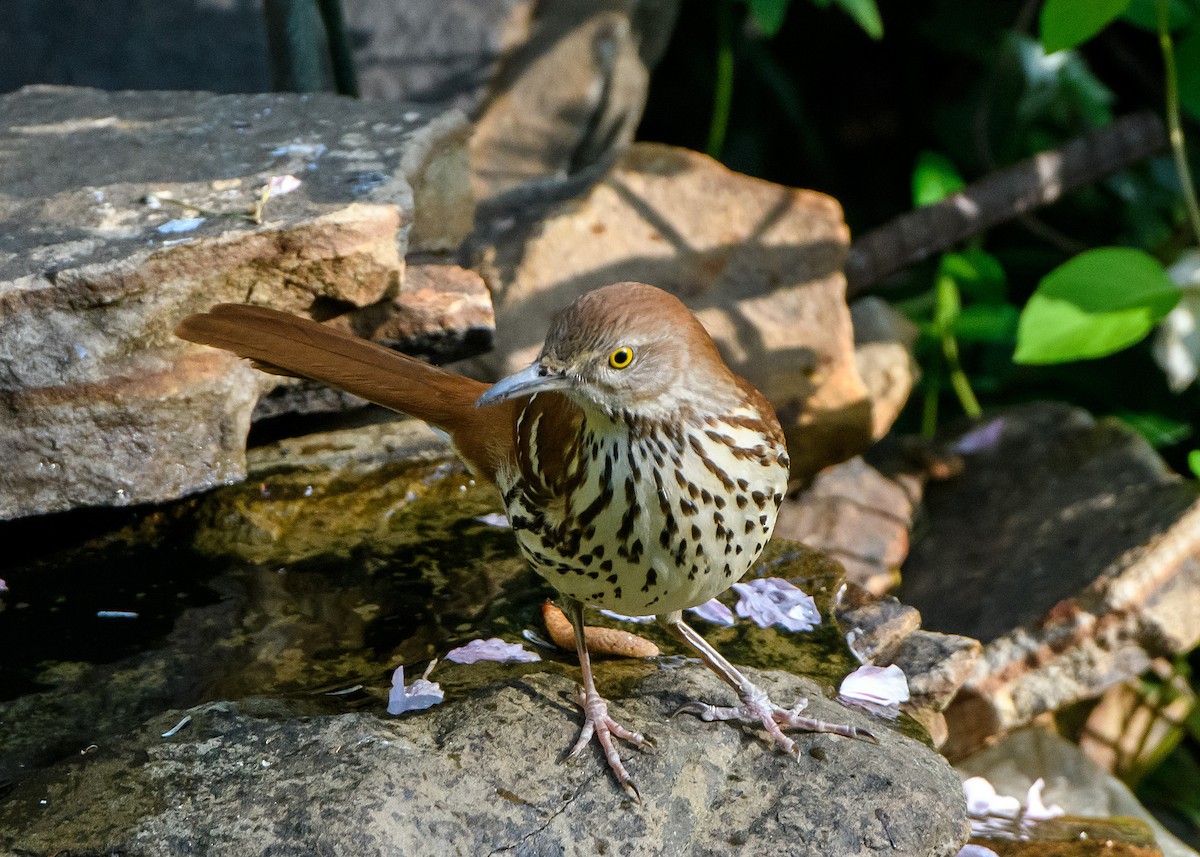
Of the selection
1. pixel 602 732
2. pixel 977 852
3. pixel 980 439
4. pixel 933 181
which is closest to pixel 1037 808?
pixel 977 852

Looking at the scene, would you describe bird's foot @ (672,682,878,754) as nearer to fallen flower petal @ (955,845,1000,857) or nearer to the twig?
fallen flower petal @ (955,845,1000,857)

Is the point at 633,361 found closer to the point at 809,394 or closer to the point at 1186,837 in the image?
the point at 809,394

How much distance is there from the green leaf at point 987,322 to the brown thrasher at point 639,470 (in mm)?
2225

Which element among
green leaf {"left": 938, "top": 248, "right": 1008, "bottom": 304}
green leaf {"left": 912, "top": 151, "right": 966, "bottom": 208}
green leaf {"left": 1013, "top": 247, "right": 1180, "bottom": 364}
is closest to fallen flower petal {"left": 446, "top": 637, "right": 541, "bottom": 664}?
green leaf {"left": 1013, "top": 247, "right": 1180, "bottom": 364}

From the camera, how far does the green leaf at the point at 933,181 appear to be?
4.73 m

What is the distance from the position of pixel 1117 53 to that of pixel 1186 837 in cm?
313

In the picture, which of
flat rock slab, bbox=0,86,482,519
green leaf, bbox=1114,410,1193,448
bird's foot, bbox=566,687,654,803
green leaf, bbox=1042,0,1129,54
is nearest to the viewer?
bird's foot, bbox=566,687,654,803

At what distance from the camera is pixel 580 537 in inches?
88.7

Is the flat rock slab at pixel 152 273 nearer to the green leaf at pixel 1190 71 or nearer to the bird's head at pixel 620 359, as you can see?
the bird's head at pixel 620 359

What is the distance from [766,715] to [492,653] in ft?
2.09

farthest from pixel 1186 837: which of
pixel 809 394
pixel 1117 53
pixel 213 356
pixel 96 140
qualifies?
pixel 96 140

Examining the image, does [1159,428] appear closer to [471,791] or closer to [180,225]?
[471,791]

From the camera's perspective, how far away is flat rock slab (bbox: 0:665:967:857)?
211 cm

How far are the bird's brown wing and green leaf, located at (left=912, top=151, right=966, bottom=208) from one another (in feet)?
8.39
